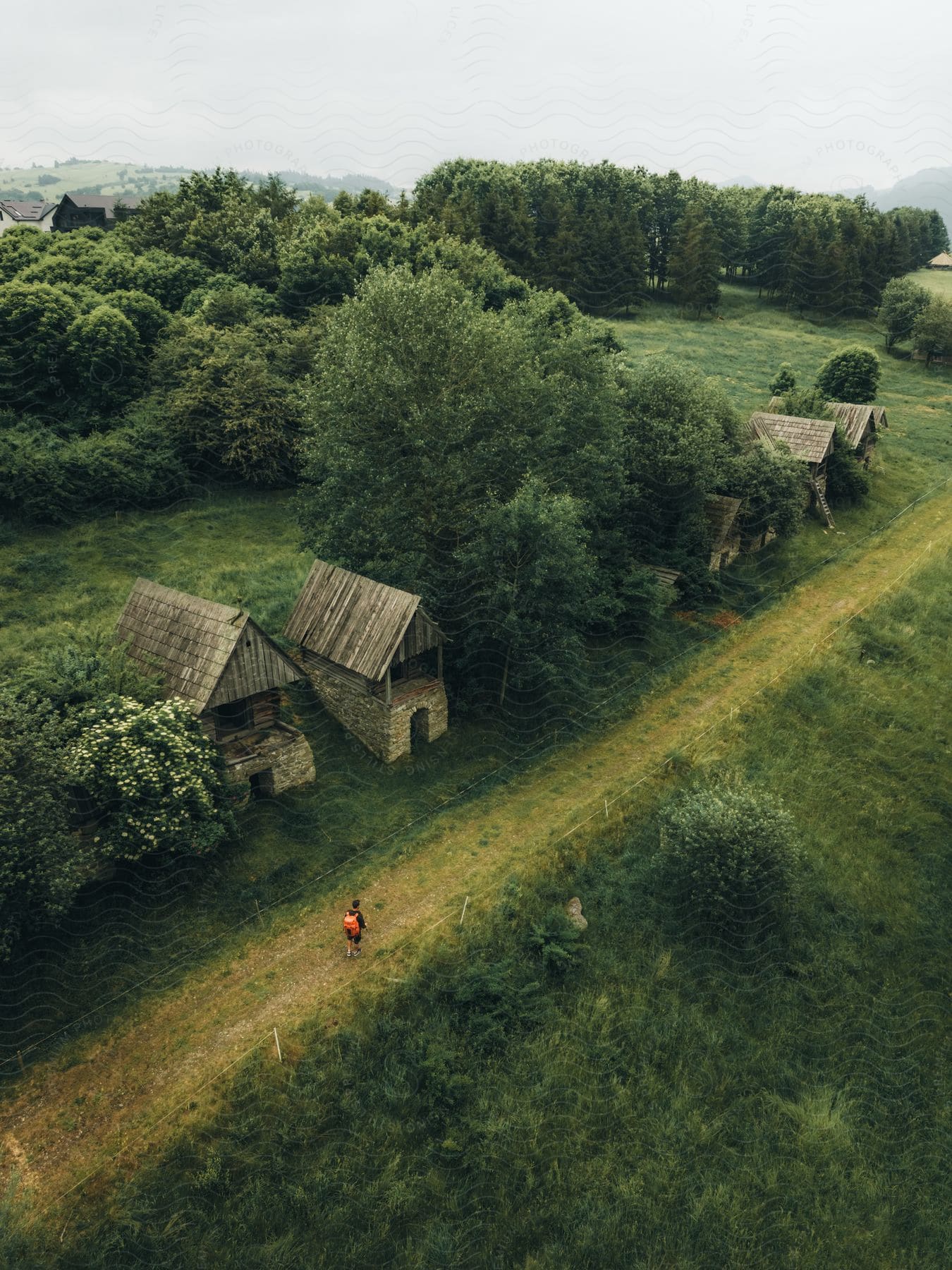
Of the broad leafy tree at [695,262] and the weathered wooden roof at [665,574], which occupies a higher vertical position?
the broad leafy tree at [695,262]

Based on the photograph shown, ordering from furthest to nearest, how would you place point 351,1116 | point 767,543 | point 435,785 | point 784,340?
point 784,340, point 767,543, point 435,785, point 351,1116

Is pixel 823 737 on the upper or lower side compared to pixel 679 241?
lower

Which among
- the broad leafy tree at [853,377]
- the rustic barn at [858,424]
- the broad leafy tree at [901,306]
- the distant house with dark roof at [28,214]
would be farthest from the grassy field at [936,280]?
the distant house with dark roof at [28,214]

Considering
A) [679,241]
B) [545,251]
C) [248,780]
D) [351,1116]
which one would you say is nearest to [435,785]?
[248,780]

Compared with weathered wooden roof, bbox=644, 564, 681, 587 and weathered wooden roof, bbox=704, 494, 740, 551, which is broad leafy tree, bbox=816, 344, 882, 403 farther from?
weathered wooden roof, bbox=644, 564, 681, 587

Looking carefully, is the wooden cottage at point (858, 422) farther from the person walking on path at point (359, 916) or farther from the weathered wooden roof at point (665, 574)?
the person walking on path at point (359, 916)

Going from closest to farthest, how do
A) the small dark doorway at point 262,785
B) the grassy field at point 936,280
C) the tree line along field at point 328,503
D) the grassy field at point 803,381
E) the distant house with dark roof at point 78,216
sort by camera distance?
the tree line along field at point 328,503, the small dark doorway at point 262,785, the grassy field at point 803,381, the distant house with dark roof at point 78,216, the grassy field at point 936,280

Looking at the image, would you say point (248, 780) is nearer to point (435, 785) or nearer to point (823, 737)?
point (435, 785)

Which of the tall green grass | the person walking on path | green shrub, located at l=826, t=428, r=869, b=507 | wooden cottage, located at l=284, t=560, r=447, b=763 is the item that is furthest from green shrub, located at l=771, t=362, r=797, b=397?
the person walking on path
